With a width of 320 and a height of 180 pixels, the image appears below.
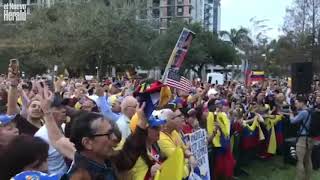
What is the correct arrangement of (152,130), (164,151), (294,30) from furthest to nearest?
(294,30)
(164,151)
(152,130)

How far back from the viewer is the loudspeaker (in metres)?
14.0

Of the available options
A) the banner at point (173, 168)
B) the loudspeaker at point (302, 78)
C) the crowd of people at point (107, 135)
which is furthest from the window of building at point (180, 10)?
the banner at point (173, 168)

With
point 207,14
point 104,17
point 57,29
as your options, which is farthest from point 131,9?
point 207,14

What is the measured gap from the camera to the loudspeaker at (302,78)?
14.0 meters

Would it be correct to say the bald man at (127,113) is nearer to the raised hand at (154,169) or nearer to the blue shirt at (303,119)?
the raised hand at (154,169)

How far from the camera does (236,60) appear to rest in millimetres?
79688

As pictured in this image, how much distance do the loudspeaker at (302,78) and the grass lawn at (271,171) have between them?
1.85 metres

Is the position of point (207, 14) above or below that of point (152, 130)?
above

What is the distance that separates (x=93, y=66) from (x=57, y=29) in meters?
4.37

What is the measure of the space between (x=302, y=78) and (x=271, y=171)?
2.37 metres

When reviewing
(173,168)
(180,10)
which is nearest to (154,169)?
(173,168)

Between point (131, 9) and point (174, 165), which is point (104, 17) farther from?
point (174, 165)

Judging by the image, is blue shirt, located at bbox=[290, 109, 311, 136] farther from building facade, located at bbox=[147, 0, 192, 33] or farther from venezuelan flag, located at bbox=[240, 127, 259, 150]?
building facade, located at bbox=[147, 0, 192, 33]

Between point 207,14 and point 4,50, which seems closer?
point 4,50
